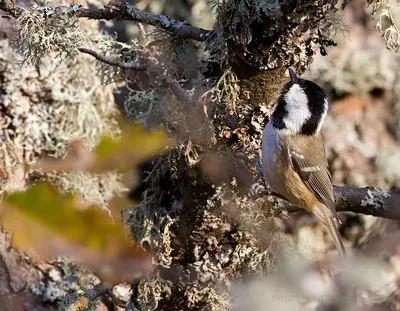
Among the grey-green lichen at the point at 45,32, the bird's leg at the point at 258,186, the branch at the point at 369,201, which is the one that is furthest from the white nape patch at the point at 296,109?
the grey-green lichen at the point at 45,32

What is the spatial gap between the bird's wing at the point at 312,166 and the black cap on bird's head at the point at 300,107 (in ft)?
0.26

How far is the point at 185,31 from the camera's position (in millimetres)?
2352

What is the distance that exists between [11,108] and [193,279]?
45.9 inches

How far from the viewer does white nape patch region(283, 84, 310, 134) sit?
8.33 feet

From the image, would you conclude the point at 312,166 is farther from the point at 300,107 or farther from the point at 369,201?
the point at 369,201

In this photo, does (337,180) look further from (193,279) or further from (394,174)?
(193,279)

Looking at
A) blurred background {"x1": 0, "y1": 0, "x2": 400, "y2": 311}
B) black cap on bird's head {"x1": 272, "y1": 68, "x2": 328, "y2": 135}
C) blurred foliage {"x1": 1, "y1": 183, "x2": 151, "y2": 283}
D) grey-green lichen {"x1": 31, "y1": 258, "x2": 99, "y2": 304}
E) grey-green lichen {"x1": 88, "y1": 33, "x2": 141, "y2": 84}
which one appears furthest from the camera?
blurred background {"x1": 0, "y1": 0, "x2": 400, "y2": 311}

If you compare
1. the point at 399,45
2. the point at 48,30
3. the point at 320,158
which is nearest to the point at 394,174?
the point at 320,158

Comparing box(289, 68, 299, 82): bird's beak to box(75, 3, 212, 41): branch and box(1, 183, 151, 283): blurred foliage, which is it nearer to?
box(75, 3, 212, 41): branch

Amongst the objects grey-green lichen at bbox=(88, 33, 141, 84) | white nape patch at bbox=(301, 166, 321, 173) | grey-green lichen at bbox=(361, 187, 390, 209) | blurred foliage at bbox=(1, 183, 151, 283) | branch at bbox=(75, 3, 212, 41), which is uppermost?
grey-green lichen at bbox=(88, 33, 141, 84)

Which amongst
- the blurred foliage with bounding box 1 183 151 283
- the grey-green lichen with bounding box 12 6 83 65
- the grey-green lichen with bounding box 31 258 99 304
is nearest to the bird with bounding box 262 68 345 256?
the blurred foliage with bounding box 1 183 151 283

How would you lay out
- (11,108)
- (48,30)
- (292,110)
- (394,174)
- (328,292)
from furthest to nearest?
(394,174)
(11,108)
(292,110)
(328,292)
(48,30)

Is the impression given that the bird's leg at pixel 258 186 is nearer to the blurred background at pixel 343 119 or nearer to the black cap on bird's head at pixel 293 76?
the black cap on bird's head at pixel 293 76

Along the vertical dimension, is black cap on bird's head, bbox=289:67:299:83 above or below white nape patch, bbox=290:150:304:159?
below
